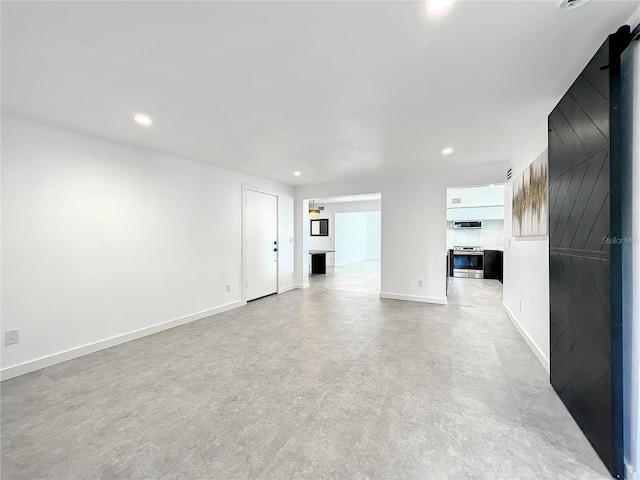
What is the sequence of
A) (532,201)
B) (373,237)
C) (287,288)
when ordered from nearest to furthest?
(532,201)
(287,288)
(373,237)

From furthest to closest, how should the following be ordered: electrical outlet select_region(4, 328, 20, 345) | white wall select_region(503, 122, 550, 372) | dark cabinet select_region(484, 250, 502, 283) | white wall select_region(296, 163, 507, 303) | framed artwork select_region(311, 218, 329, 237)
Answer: framed artwork select_region(311, 218, 329, 237) < dark cabinet select_region(484, 250, 502, 283) < white wall select_region(296, 163, 507, 303) < white wall select_region(503, 122, 550, 372) < electrical outlet select_region(4, 328, 20, 345)

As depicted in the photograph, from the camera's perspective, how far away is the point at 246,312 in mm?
4449

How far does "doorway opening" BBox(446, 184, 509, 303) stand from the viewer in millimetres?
7371

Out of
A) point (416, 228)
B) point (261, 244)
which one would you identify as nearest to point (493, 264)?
point (416, 228)

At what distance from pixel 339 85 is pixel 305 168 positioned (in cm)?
258

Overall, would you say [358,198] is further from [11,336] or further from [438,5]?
[11,336]

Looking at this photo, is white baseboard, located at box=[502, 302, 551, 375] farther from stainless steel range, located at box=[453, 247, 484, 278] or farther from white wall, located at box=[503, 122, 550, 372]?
stainless steel range, located at box=[453, 247, 484, 278]

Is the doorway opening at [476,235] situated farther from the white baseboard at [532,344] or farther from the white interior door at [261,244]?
the white interior door at [261,244]

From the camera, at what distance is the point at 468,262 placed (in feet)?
25.5

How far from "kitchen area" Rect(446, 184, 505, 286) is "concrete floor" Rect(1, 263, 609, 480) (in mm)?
4694

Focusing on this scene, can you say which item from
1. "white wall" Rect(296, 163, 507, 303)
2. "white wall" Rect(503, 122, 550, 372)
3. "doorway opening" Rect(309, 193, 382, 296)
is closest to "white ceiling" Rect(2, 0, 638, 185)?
"white wall" Rect(503, 122, 550, 372)

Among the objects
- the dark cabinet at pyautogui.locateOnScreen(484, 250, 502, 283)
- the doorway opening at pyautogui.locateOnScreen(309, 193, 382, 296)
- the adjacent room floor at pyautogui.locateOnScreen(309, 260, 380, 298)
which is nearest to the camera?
the adjacent room floor at pyautogui.locateOnScreen(309, 260, 380, 298)

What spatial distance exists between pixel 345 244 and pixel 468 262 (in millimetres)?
5059

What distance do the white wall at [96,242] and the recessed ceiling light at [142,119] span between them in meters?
0.81
